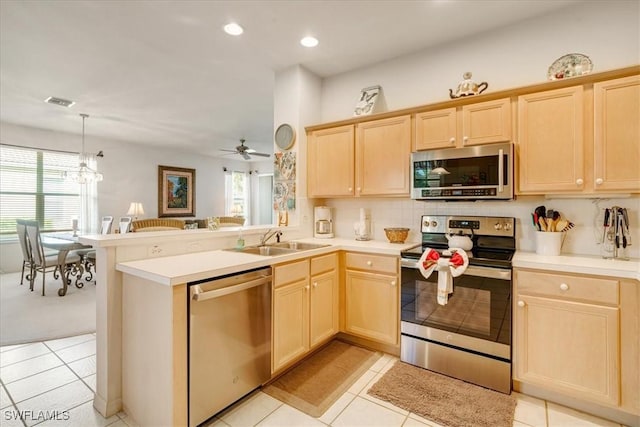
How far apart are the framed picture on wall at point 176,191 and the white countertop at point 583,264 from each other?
24.7 ft

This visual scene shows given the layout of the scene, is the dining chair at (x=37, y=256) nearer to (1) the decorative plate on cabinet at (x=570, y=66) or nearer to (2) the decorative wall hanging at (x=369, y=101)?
(2) the decorative wall hanging at (x=369, y=101)

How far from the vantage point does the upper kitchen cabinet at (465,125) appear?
2324 millimetres

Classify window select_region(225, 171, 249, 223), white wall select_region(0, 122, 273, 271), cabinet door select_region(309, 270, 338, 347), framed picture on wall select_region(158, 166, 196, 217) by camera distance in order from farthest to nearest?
window select_region(225, 171, 249, 223)
framed picture on wall select_region(158, 166, 196, 217)
white wall select_region(0, 122, 273, 271)
cabinet door select_region(309, 270, 338, 347)

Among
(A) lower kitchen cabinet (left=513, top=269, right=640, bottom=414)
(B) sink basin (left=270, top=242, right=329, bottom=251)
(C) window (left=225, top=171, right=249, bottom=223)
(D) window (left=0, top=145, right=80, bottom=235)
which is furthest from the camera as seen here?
(C) window (left=225, top=171, right=249, bottom=223)

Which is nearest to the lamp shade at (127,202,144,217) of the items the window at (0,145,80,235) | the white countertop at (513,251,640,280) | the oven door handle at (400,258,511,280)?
the window at (0,145,80,235)

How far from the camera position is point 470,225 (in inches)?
104

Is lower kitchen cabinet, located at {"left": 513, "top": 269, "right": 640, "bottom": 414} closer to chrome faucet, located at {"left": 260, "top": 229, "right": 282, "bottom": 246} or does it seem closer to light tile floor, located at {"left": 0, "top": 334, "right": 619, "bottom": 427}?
light tile floor, located at {"left": 0, "top": 334, "right": 619, "bottom": 427}

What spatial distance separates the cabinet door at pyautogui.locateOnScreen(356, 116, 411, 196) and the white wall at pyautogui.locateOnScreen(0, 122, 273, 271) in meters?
6.11

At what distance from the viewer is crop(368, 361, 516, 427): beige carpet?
184 centimetres

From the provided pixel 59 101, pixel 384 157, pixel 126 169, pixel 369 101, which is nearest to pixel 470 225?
pixel 384 157

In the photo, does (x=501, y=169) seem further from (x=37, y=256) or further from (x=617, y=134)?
(x=37, y=256)

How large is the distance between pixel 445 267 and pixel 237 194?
8.18 metres

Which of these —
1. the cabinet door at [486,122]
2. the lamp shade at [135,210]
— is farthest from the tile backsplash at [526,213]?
the lamp shade at [135,210]

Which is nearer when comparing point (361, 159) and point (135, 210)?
point (361, 159)
